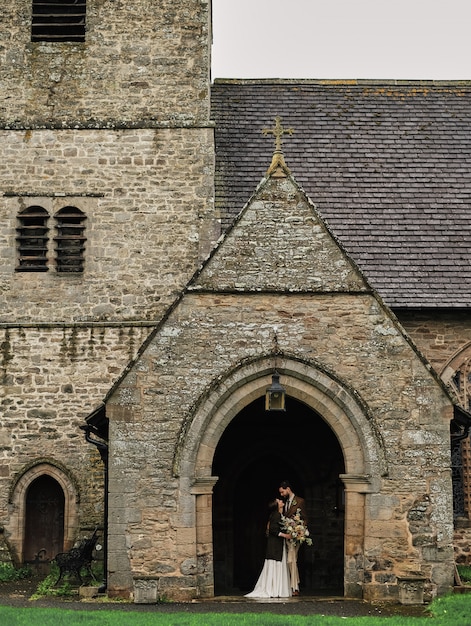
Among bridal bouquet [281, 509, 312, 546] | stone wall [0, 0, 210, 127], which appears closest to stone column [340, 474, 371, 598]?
bridal bouquet [281, 509, 312, 546]

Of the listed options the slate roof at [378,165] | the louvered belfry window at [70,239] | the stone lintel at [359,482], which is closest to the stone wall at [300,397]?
the stone lintel at [359,482]

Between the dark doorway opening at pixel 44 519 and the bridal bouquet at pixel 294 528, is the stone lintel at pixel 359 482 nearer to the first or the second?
the bridal bouquet at pixel 294 528

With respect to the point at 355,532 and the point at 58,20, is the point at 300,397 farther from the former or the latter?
the point at 58,20

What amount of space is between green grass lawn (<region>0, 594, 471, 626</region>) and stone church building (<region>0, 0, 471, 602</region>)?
88cm

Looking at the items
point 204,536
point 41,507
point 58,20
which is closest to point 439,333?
point 204,536

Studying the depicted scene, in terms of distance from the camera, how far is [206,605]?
13078 millimetres

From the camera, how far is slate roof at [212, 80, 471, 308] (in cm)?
1852

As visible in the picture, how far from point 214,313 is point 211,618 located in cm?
428

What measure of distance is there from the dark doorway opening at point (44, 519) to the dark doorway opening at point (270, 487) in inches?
121

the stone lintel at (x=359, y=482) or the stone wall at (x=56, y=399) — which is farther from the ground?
the stone wall at (x=56, y=399)

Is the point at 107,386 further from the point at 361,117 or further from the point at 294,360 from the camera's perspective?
the point at 361,117

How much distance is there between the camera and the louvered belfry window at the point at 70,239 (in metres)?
18.5

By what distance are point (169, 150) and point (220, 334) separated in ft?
20.3

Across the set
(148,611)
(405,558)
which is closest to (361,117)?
(405,558)
